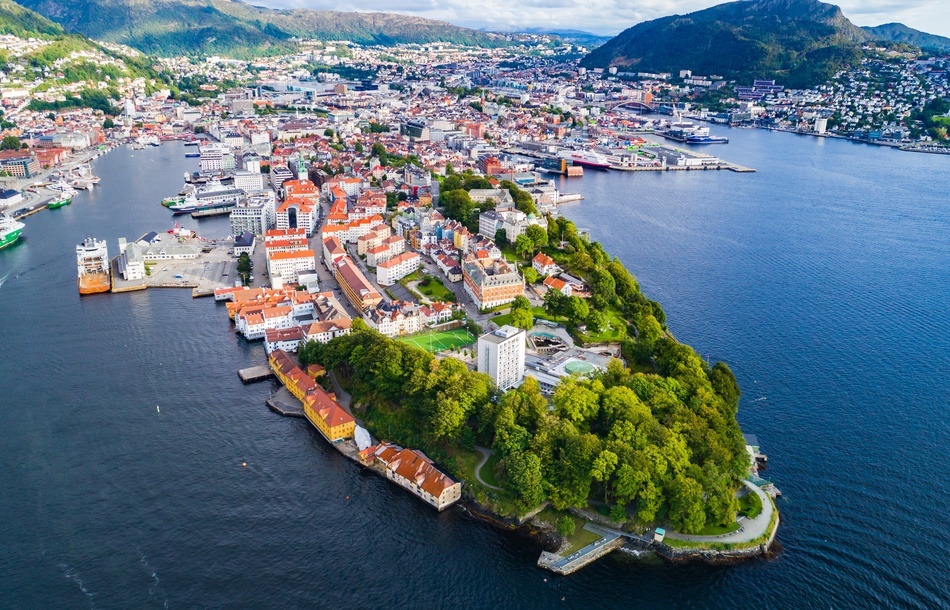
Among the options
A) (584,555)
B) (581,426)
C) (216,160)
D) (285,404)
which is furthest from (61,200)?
(584,555)

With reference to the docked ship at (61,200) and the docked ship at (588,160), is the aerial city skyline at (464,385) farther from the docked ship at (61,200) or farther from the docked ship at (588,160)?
the docked ship at (588,160)

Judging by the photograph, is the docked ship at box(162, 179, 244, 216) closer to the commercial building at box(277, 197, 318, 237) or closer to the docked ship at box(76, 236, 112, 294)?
the commercial building at box(277, 197, 318, 237)

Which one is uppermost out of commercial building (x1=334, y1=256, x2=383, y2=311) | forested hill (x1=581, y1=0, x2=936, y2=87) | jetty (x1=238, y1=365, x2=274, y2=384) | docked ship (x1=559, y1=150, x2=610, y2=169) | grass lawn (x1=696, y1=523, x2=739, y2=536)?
forested hill (x1=581, y1=0, x2=936, y2=87)

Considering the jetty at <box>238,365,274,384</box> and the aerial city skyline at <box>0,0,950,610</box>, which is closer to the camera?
the aerial city skyline at <box>0,0,950,610</box>

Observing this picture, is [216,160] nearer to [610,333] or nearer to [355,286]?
[355,286]

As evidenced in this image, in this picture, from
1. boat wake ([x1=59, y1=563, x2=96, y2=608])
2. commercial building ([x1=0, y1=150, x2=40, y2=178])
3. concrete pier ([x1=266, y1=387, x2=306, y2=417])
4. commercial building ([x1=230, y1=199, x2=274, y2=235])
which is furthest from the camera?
commercial building ([x1=0, y1=150, x2=40, y2=178])

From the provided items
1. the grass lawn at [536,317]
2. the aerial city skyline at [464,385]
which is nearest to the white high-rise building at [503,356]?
the aerial city skyline at [464,385]

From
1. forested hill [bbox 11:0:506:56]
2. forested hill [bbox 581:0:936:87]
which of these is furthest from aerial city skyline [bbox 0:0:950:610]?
forested hill [bbox 11:0:506:56]
